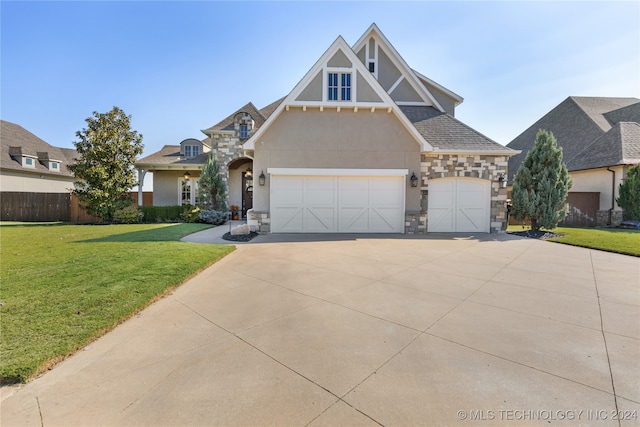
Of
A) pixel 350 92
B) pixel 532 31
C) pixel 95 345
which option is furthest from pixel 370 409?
pixel 532 31

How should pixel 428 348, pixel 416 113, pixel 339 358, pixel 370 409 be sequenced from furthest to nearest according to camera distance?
pixel 416 113 → pixel 428 348 → pixel 339 358 → pixel 370 409

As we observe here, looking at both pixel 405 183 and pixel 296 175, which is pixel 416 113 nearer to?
pixel 405 183

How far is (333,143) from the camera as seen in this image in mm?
10461

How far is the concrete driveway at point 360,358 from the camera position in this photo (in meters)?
1.89

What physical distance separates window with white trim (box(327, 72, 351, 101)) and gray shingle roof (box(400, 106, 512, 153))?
337cm

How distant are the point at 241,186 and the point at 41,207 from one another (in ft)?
38.0

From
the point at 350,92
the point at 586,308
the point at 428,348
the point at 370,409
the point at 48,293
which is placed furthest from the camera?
the point at 350,92

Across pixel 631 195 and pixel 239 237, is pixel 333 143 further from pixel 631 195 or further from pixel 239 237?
pixel 631 195

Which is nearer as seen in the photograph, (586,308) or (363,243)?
(586,308)

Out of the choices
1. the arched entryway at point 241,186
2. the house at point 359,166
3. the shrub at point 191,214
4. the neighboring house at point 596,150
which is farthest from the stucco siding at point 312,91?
the neighboring house at point 596,150

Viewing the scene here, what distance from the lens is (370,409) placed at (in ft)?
6.24

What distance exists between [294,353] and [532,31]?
11.3 m

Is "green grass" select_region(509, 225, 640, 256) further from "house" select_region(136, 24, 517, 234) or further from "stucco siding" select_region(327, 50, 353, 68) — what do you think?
"stucco siding" select_region(327, 50, 353, 68)

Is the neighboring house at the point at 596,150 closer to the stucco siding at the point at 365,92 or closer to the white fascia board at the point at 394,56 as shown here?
the white fascia board at the point at 394,56
